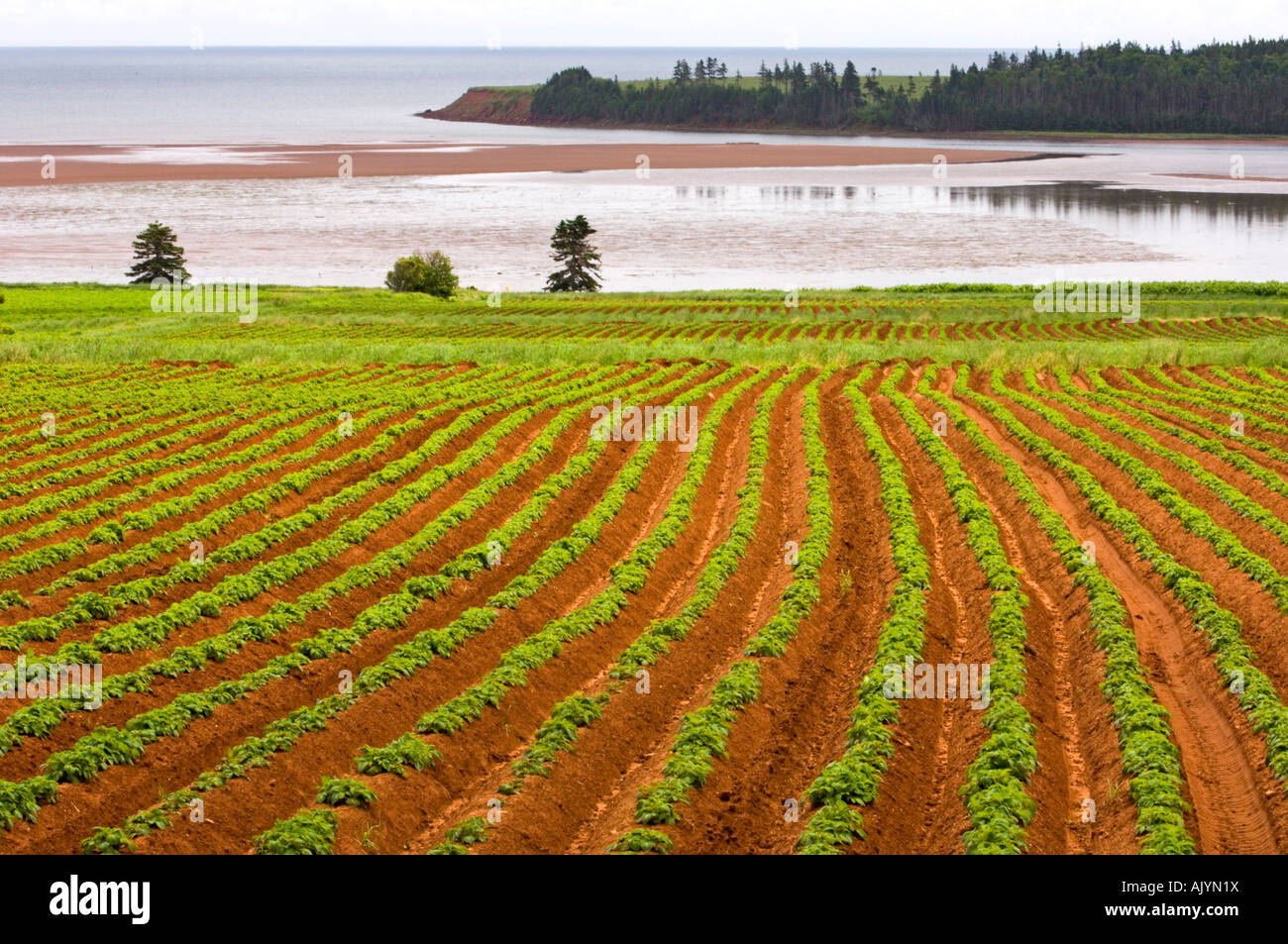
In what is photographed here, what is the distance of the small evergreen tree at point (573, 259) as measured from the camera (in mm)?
87000

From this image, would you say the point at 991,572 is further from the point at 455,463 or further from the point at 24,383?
the point at 24,383

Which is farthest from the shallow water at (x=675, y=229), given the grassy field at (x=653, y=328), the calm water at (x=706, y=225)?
the grassy field at (x=653, y=328)

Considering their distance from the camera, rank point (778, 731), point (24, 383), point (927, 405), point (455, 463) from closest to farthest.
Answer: point (778, 731) < point (455, 463) < point (927, 405) < point (24, 383)

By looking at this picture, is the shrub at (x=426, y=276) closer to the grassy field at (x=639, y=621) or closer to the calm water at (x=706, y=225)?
the calm water at (x=706, y=225)

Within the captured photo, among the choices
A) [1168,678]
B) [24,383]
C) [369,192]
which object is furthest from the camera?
[369,192]

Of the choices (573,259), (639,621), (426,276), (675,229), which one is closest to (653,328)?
(426,276)

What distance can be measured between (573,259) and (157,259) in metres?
29.8

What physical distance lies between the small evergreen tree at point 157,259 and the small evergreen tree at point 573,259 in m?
26.3

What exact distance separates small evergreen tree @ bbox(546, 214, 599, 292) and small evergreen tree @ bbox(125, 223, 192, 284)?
26320 millimetres

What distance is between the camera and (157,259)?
280 feet

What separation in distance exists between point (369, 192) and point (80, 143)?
75152mm

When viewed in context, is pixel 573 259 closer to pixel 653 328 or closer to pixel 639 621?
pixel 653 328

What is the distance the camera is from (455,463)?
25.5m
